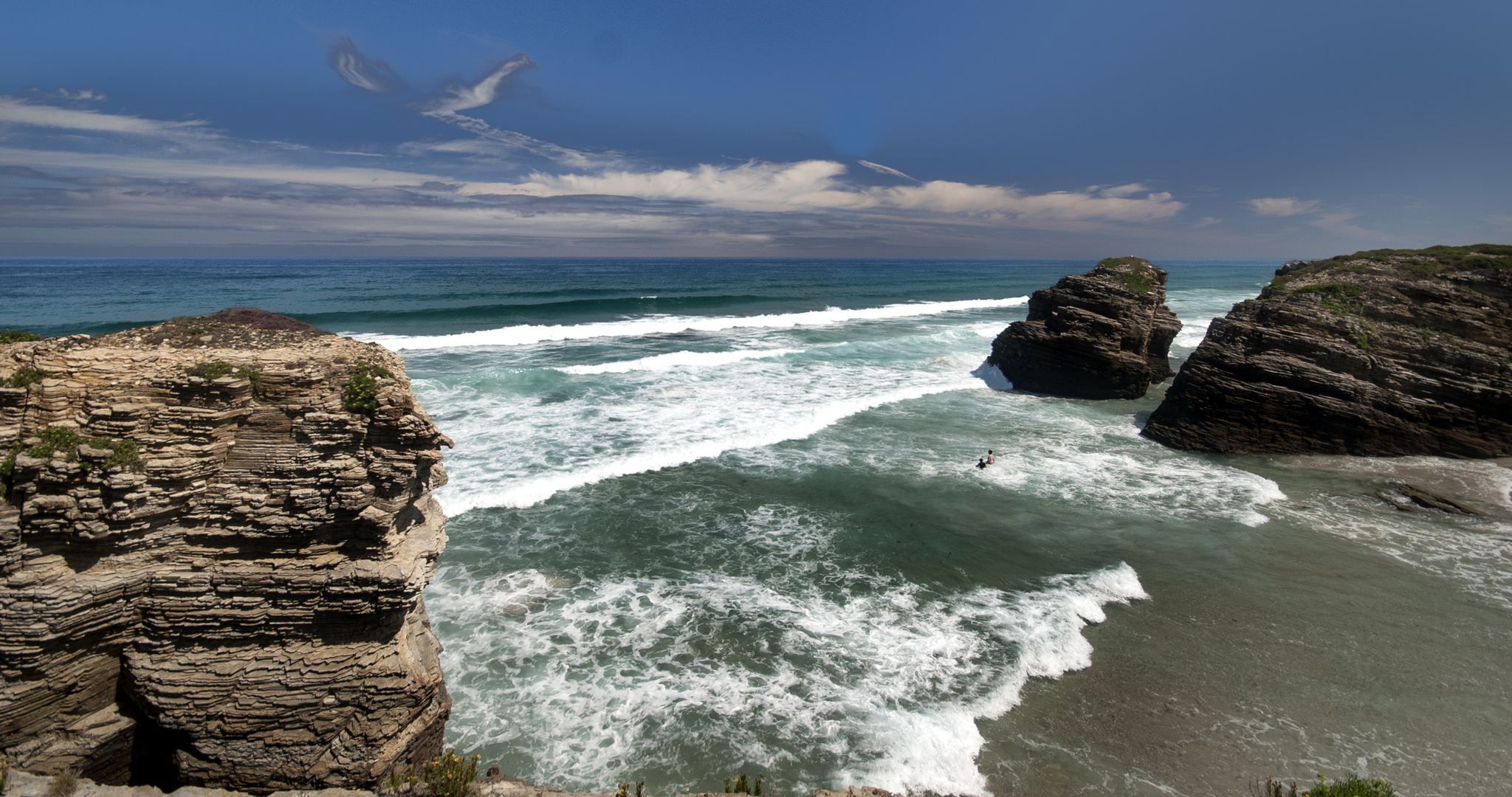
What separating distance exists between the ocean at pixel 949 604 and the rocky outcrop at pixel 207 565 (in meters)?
2.26

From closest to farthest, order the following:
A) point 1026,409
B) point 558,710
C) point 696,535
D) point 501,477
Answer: point 558,710, point 696,535, point 501,477, point 1026,409

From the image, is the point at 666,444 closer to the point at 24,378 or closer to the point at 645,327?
the point at 24,378

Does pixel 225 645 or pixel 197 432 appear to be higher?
pixel 197 432

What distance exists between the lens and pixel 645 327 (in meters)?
42.4

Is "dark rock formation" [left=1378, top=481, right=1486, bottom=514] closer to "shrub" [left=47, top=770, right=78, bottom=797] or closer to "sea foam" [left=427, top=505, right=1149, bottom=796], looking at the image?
"sea foam" [left=427, top=505, right=1149, bottom=796]

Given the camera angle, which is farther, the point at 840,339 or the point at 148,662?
the point at 840,339

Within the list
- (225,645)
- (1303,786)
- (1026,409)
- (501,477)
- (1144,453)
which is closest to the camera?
(225,645)

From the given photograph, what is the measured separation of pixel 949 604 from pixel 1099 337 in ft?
58.0

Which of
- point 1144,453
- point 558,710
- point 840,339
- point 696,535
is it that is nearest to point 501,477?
point 696,535

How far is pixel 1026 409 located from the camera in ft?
73.9

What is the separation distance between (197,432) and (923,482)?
13688mm

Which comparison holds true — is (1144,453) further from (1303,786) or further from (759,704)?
(759,704)

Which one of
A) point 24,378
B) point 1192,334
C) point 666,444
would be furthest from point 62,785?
point 1192,334

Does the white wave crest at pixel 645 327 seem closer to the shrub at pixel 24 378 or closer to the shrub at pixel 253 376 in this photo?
the shrub at pixel 24 378
